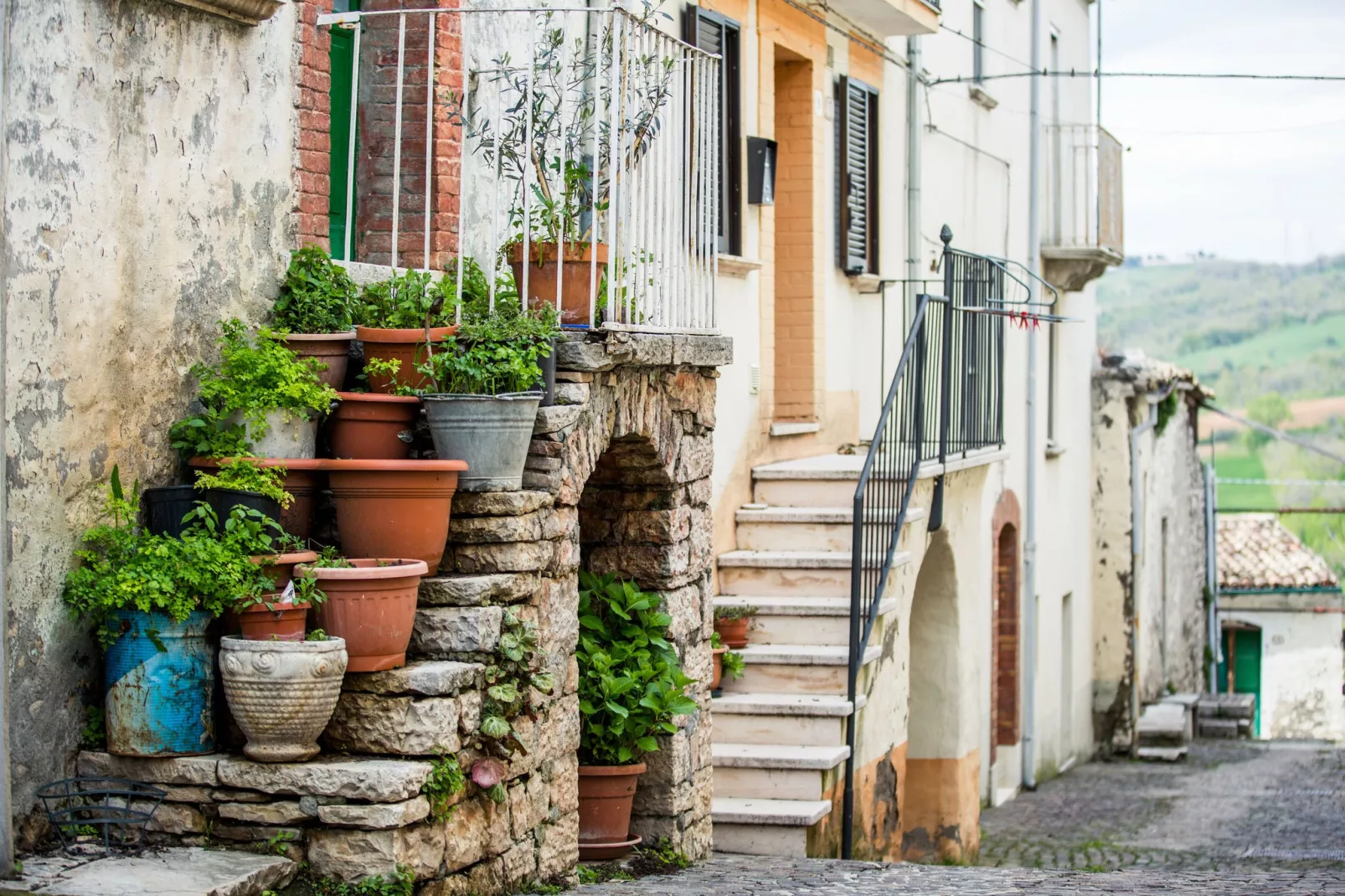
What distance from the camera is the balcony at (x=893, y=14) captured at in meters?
12.3

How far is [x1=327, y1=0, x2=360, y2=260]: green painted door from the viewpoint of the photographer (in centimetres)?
697

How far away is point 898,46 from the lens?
547 inches

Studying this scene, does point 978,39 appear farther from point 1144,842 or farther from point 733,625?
point 733,625

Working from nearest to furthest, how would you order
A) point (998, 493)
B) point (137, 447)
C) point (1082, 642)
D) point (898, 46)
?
point (137, 447), point (898, 46), point (998, 493), point (1082, 642)

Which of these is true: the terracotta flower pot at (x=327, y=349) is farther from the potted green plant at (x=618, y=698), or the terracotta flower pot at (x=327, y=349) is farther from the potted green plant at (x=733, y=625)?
the potted green plant at (x=733, y=625)

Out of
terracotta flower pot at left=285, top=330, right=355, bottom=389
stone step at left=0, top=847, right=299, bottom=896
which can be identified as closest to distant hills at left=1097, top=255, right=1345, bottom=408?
terracotta flower pot at left=285, top=330, right=355, bottom=389

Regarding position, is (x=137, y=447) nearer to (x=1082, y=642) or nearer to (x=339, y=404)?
(x=339, y=404)

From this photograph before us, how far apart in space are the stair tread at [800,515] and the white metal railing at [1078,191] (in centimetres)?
842

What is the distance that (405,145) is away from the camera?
7.07 meters

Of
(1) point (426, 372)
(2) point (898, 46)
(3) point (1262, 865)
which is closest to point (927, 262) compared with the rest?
(2) point (898, 46)

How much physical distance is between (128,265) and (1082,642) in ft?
52.1

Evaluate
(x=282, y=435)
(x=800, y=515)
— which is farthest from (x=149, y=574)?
(x=800, y=515)

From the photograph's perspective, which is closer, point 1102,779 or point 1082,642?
point 1102,779

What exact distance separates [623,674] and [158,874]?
9.23ft
